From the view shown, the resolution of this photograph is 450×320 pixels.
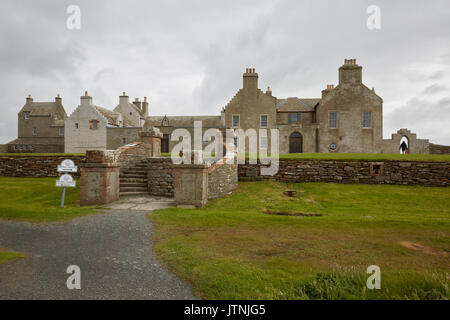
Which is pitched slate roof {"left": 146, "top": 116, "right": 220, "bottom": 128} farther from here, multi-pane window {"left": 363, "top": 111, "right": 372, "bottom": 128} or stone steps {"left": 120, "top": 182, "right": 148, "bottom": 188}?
stone steps {"left": 120, "top": 182, "right": 148, "bottom": 188}

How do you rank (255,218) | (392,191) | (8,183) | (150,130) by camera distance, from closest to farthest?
1. (255,218)
2. (392,191)
3. (8,183)
4. (150,130)

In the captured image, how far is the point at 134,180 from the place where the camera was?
13172 mm

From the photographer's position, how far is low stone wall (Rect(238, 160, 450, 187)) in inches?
580

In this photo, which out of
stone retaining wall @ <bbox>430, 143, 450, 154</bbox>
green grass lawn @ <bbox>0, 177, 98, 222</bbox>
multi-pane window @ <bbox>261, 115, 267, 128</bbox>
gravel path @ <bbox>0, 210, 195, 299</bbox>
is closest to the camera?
gravel path @ <bbox>0, 210, 195, 299</bbox>

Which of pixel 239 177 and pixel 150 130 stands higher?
pixel 150 130

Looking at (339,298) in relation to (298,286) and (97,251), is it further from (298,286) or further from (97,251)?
(97,251)

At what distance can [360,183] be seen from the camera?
1535cm

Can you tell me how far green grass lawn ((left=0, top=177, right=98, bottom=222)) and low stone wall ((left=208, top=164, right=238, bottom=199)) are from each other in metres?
4.81

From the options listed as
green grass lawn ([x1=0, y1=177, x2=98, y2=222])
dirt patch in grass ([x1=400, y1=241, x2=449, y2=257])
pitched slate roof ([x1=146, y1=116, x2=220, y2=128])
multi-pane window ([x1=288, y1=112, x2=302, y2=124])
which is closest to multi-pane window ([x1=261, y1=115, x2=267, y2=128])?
multi-pane window ([x1=288, y1=112, x2=302, y2=124])

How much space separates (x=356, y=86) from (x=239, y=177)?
23800mm

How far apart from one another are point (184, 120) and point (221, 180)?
102 ft

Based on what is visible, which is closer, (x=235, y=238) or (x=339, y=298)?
(x=339, y=298)

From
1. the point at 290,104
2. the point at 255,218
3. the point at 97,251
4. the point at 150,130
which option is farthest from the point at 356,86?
the point at 97,251
